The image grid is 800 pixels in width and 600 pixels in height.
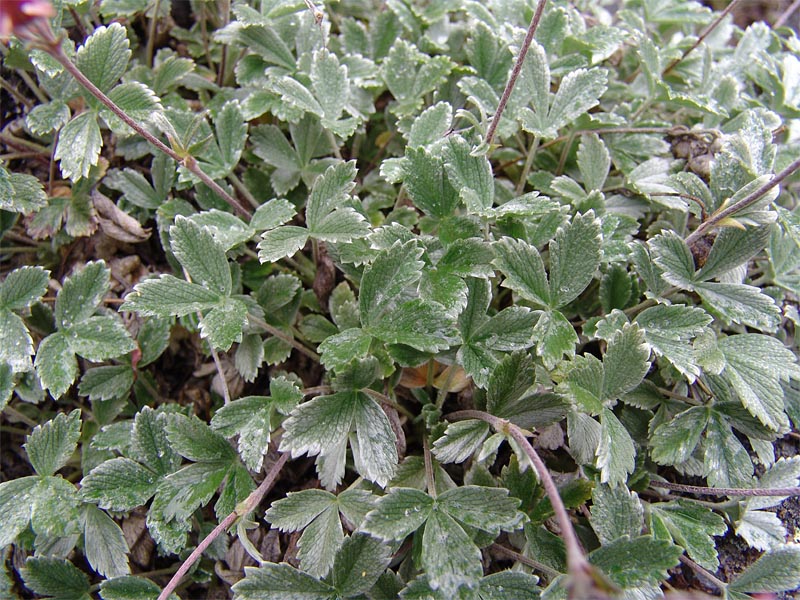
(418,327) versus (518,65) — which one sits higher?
(518,65)

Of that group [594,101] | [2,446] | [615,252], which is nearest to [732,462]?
[615,252]

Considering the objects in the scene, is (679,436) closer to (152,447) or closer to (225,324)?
(225,324)

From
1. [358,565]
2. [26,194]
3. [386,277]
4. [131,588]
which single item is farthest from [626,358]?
[26,194]

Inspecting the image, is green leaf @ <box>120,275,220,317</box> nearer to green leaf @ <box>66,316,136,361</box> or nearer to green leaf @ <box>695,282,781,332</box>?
green leaf @ <box>66,316,136,361</box>

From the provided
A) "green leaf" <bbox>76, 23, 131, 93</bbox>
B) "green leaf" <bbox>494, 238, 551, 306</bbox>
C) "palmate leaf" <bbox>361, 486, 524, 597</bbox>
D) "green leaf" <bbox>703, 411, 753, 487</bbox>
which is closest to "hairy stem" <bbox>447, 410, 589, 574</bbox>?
"palmate leaf" <bbox>361, 486, 524, 597</bbox>

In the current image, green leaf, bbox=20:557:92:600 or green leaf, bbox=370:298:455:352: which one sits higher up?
green leaf, bbox=370:298:455:352

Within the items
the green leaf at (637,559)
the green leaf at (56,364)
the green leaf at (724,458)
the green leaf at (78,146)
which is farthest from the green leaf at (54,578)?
the green leaf at (724,458)
